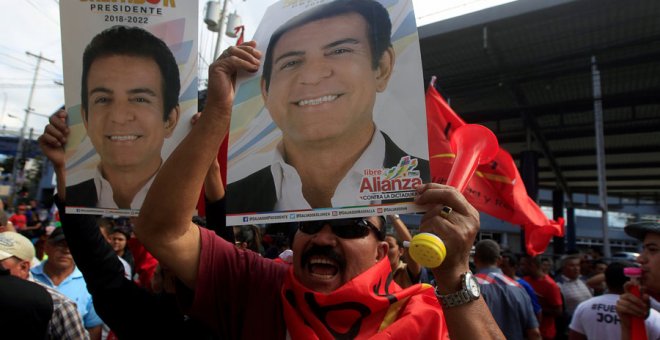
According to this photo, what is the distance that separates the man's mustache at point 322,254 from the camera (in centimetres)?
189

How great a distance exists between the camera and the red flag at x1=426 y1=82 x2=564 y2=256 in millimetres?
3289

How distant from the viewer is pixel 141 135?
175 centimetres

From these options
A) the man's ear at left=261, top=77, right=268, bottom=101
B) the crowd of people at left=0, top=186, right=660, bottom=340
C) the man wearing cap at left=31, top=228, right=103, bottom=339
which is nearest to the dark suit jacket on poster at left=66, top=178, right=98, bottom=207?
the crowd of people at left=0, top=186, right=660, bottom=340

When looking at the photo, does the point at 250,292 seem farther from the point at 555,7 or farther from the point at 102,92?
the point at 555,7

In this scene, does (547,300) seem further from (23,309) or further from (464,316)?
(23,309)

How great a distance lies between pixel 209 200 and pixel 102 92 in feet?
2.06

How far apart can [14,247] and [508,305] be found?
13.8 ft

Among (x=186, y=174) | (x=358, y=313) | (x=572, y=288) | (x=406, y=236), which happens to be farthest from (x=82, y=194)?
(x=572, y=288)

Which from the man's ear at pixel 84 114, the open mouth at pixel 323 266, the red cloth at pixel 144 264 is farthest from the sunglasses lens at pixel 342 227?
the red cloth at pixel 144 264

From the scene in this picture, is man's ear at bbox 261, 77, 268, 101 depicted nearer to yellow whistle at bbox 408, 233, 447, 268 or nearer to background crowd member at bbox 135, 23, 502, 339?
Answer: background crowd member at bbox 135, 23, 502, 339

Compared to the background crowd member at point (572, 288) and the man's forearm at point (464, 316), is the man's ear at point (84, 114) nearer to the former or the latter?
the man's forearm at point (464, 316)

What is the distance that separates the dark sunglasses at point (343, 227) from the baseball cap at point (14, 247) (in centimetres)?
204

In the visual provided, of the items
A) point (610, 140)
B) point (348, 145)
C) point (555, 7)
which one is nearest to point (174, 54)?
point (348, 145)

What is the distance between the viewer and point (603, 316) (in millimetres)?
3734
